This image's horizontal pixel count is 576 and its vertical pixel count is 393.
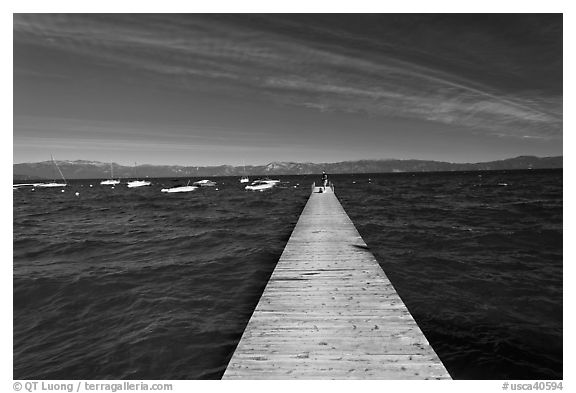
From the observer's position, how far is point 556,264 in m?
13.5

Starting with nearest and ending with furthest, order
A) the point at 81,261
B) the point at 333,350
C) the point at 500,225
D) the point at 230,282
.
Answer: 1. the point at 333,350
2. the point at 230,282
3. the point at 81,261
4. the point at 500,225

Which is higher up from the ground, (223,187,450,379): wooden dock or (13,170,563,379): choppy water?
(223,187,450,379): wooden dock

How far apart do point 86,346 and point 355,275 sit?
751cm

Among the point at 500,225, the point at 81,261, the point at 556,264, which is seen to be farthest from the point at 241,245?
the point at 500,225

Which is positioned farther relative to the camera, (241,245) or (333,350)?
(241,245)

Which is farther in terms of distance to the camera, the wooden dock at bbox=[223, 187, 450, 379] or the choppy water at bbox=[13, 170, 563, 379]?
the choppy water at bbox=[13, 170, 563, 379]

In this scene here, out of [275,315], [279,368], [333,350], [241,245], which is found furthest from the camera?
[241,245]

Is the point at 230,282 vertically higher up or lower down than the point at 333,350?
lower down

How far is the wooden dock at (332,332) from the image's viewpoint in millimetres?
4461

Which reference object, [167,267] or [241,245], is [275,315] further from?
[241,245]

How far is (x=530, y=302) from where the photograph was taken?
959cm

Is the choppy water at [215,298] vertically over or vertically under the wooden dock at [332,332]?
under

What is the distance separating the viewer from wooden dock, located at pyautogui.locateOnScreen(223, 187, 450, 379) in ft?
14.6

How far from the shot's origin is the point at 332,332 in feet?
17.9
